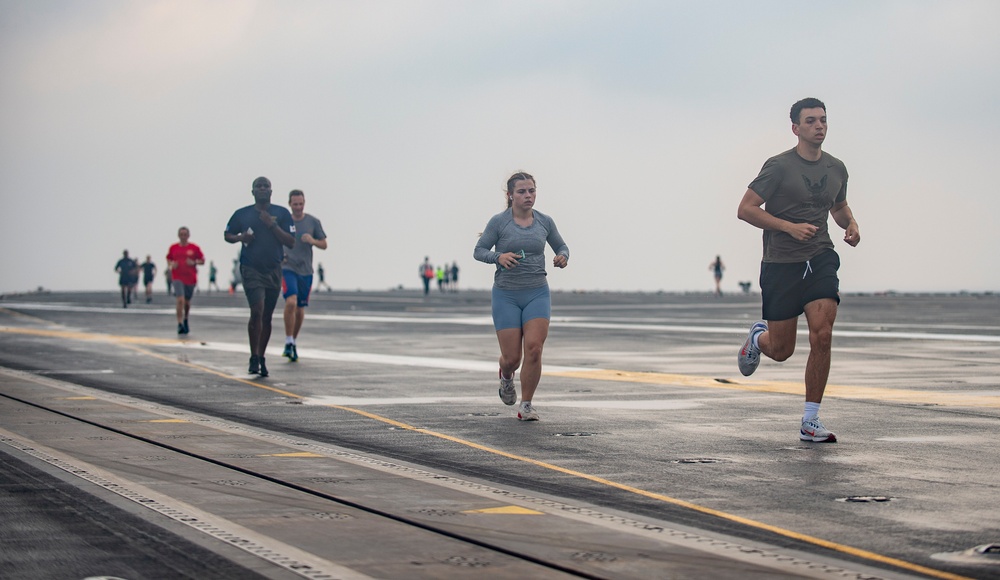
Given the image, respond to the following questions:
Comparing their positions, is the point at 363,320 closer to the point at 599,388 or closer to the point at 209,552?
the point at 599,388

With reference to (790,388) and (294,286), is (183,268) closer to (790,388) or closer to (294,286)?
(294,286)

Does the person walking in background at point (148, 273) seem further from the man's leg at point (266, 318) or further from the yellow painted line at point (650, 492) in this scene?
the man's leg at point (266, 318)

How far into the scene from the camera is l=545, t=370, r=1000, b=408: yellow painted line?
1174cm

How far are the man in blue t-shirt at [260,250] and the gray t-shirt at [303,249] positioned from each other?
1.83 metres

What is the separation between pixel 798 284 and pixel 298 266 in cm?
951

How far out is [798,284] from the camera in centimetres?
944

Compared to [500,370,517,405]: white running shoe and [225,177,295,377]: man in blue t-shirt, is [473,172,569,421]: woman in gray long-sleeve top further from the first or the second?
[225,177,295,377]: man in blue t-shirt

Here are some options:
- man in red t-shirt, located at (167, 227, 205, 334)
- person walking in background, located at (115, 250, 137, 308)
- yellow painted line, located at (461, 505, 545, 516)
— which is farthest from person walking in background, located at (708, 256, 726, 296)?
yellow painted line, located at (461, 505, 545, 516)

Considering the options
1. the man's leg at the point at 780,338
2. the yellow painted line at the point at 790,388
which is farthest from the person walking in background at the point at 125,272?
the man's leg at the point at 780,338

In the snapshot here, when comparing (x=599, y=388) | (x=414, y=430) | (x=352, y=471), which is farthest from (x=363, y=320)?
(x=352, y=471)

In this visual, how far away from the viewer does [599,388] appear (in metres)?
13.5

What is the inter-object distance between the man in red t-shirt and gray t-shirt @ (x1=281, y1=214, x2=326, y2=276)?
787 cm

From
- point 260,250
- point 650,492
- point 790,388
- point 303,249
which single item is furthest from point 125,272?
point 650,492

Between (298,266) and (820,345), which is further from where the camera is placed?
(298,266)
